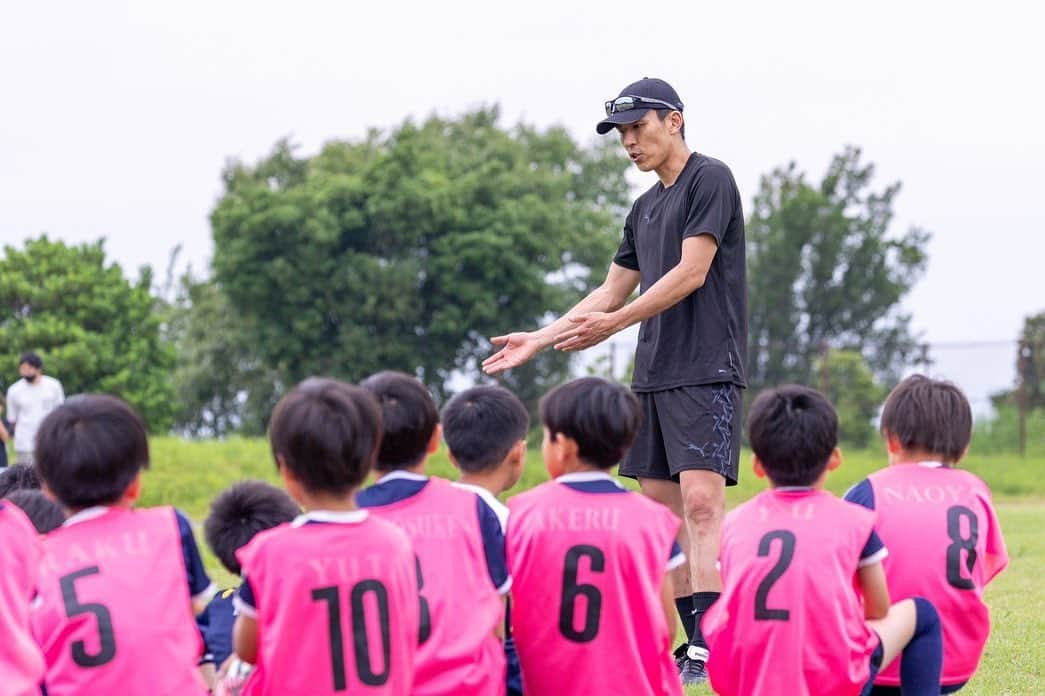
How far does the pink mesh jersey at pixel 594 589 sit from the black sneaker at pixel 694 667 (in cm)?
154

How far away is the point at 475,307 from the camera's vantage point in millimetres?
35312

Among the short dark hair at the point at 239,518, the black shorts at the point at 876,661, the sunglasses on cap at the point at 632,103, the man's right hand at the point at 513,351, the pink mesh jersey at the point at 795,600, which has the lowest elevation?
the black shorts at the point at 876,661

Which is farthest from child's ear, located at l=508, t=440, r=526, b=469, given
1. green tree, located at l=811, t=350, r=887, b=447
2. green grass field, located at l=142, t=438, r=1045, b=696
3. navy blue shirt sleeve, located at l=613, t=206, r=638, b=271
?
green tree, located at l=811, t=350, r=887, b=447

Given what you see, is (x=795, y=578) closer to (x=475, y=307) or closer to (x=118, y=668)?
(x=118, y=668)

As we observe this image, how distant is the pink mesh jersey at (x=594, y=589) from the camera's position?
4.03 m

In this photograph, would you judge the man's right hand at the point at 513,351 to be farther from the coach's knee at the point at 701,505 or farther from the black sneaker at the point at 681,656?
the black sneaker at the point at 681,656

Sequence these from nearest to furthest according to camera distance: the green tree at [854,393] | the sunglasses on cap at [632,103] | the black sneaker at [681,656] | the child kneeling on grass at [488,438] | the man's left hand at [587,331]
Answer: the child kneeling on grass at [488,438] → the man's left hand at [587,331] → the black sneaker at [681,656] → the sunglasses on cap at [632,103] → the green tree at [854,393]

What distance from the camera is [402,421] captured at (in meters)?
4.09

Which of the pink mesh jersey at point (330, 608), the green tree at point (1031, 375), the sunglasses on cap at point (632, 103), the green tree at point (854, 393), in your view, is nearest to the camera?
the pink mesh jersey at point (330, 608)

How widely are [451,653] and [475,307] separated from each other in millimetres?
31462

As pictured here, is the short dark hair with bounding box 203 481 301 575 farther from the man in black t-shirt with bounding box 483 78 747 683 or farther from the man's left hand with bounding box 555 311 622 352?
the man's left hand with bounding box 555 311 622 352

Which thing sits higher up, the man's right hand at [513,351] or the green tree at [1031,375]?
the man's right hand at [513,351]

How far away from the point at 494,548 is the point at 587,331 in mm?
1705

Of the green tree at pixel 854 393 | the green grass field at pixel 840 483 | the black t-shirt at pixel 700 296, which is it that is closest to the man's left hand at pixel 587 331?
the black t-shirt at pixel 700 296
